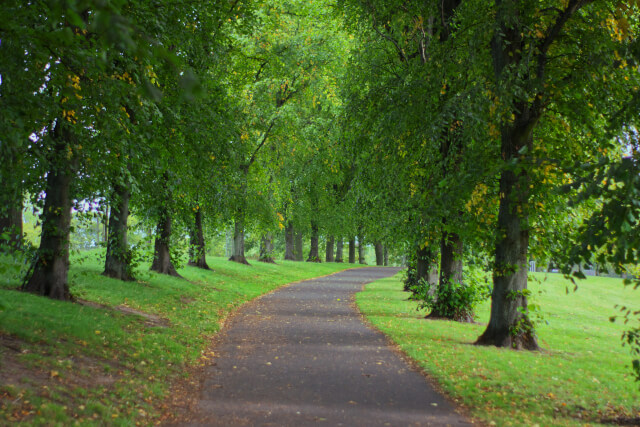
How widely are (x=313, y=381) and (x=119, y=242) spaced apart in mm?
8616

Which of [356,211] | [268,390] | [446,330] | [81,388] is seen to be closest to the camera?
[81,388]

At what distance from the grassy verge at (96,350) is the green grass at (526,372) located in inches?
160

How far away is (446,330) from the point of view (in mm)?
12859

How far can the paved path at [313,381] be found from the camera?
6.28 meters

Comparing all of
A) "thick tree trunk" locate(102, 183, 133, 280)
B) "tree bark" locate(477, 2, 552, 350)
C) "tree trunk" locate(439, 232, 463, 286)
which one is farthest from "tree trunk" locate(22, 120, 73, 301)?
"tree trunk" locate(439, 232, 463, 286)

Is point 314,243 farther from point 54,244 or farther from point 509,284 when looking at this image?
point 509,284

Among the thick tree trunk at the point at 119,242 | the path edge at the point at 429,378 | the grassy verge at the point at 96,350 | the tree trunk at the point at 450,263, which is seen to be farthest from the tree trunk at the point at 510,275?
the thick tree trunk at the point at 119,242

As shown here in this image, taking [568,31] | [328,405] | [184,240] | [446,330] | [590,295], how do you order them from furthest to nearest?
[590,295]
[184,240]
[446,330]
[568,31]
[328,405]

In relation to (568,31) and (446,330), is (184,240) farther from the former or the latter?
(568,31)

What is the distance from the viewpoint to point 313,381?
7.96 metres

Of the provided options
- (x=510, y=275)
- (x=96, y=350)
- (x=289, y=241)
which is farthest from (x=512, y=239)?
(x=289, y=241)

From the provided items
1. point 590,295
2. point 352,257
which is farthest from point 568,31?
point 352,257

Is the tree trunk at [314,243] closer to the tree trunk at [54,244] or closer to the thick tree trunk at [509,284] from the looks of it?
the tree trunk at [54,244]

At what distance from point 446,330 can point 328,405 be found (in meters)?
6.78
